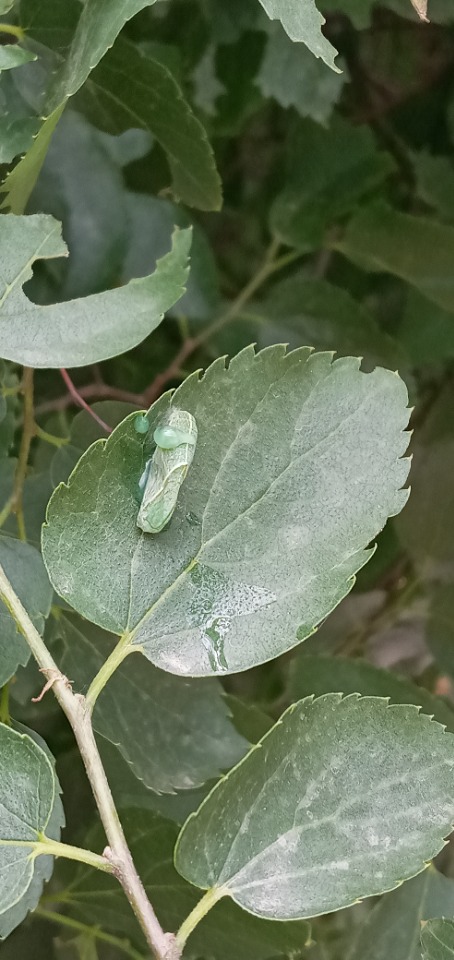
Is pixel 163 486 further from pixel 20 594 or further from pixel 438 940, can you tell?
pixel 438 940

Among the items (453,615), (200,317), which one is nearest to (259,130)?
(200,317)

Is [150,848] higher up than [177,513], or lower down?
lower down

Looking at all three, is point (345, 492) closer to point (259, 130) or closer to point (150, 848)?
point (150, 848)

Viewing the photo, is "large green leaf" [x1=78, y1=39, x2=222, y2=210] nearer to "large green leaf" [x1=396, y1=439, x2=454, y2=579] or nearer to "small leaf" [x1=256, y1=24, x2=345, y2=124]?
"small leaf" [x1=256, y1=24, x2=345, y2=124]

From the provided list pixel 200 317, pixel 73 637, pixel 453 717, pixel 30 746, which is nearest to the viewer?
pixel 30 746

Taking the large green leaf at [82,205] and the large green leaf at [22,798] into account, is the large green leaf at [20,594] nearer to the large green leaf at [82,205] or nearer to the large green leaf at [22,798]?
the large green leaf at [22,798]
